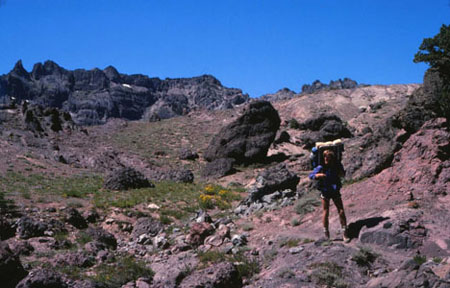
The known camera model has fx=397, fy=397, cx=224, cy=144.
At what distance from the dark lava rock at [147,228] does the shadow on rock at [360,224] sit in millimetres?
6384

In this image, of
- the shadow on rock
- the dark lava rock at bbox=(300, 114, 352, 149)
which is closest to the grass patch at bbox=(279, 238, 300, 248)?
the shadow on rock

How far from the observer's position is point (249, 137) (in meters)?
32.2

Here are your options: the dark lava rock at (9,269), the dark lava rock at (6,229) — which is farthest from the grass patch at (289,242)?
the dark lava rock at (6,229)

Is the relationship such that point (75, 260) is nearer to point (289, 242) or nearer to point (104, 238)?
point (104, 238)

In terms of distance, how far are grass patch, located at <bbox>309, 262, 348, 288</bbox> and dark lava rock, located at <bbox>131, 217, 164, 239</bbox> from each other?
687 centimetres

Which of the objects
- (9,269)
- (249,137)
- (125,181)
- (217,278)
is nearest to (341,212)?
(217,278)

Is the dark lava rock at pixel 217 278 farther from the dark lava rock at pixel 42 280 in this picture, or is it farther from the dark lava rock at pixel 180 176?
the dark lava rock at pixel 180 176

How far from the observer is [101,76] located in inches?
6998

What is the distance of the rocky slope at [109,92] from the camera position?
515 ft

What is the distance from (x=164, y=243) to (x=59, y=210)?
5.67m

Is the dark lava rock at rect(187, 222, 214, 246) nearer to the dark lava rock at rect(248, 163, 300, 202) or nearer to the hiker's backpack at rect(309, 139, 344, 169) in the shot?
the hiker's backpack at rect(309, 139, 344, 169)

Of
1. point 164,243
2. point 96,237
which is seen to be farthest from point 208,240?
point 96,237

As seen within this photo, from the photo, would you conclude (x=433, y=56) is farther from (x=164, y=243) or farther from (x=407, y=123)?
(x=164, y=243)

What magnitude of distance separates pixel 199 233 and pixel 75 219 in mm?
5444
